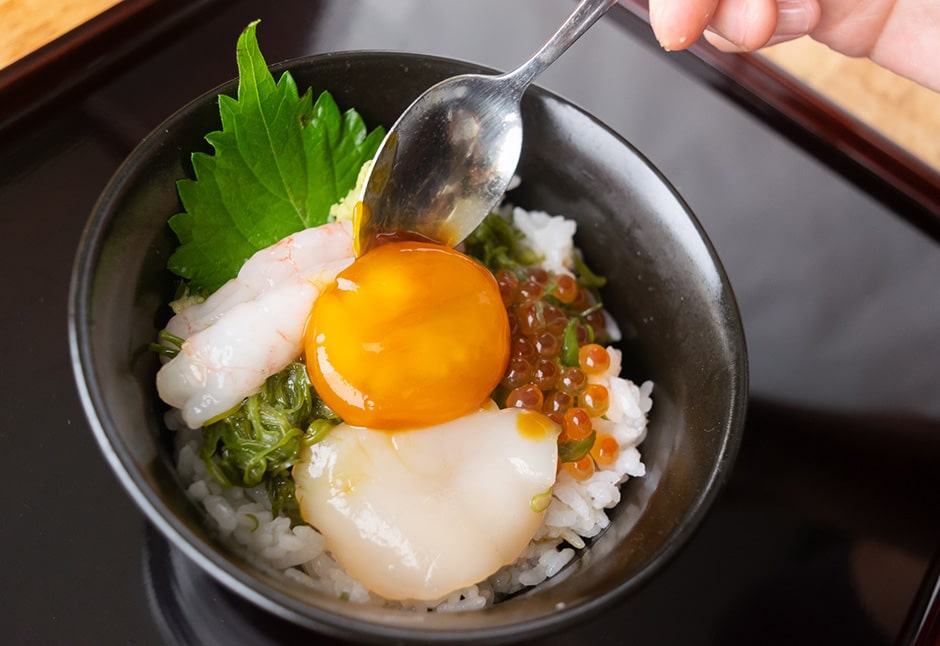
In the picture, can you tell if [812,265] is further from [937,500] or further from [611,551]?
[611,551]

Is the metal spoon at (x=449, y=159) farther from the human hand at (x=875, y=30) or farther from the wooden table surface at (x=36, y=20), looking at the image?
the wooden table surface at (x=36, y=20)

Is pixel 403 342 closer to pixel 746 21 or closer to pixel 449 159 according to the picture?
pixel 449 159

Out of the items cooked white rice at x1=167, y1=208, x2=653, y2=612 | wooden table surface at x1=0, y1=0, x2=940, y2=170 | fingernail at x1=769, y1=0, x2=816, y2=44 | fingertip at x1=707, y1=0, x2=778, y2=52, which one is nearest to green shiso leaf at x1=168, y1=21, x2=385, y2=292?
cooked white rice at x1=167, y1=208, x2=653, y2=612

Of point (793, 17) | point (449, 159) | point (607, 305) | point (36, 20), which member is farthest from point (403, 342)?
point (36, 20)

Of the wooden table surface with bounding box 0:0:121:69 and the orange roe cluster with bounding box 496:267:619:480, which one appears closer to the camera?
the orange roe cluster with bounding box 496:267:619:480

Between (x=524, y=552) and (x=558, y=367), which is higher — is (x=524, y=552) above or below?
below

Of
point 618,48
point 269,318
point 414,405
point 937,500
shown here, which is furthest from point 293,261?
point 937,500

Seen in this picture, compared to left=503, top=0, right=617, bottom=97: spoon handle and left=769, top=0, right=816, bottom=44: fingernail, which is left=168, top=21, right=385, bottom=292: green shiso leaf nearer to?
left=503, top=0, right=617, bottom=97: spoon handle
